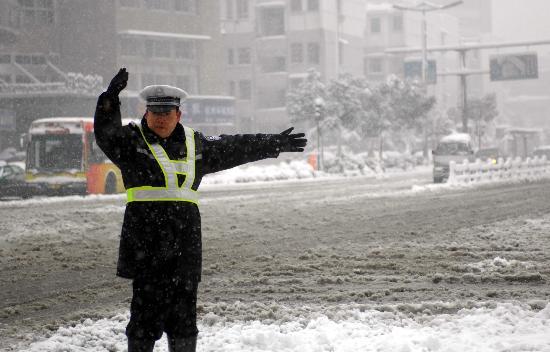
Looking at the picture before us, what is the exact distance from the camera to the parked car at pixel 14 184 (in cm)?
2991

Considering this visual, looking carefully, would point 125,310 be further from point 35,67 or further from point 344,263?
point 35,67

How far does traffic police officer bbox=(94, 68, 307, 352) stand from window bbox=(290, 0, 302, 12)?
79487 millimetres

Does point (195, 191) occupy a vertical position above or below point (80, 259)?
above

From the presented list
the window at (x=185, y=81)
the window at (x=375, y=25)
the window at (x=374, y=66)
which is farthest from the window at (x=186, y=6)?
the window at (x=375, y=25)

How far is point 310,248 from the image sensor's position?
13305 millimetres

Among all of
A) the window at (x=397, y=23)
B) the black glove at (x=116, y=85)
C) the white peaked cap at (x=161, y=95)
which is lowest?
the white peaked cap at (x=161, y=95)

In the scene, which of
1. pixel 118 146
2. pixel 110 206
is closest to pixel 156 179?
pixel 118 146

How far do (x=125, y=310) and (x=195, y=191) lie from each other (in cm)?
356

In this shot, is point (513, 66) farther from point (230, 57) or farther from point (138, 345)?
point (138, 345)

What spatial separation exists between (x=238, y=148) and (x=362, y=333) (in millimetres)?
2394

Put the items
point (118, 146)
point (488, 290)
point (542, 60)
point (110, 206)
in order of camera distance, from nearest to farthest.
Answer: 1. point (118, 146)
2. point (488, 290)
3. point (110, 206)
4. point (542, 60)

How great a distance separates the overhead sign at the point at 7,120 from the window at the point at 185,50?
16.7 meters

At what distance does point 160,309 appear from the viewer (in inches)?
191

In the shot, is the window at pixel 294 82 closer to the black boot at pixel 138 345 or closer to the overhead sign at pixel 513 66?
the overhead sign at pixel 513 66
